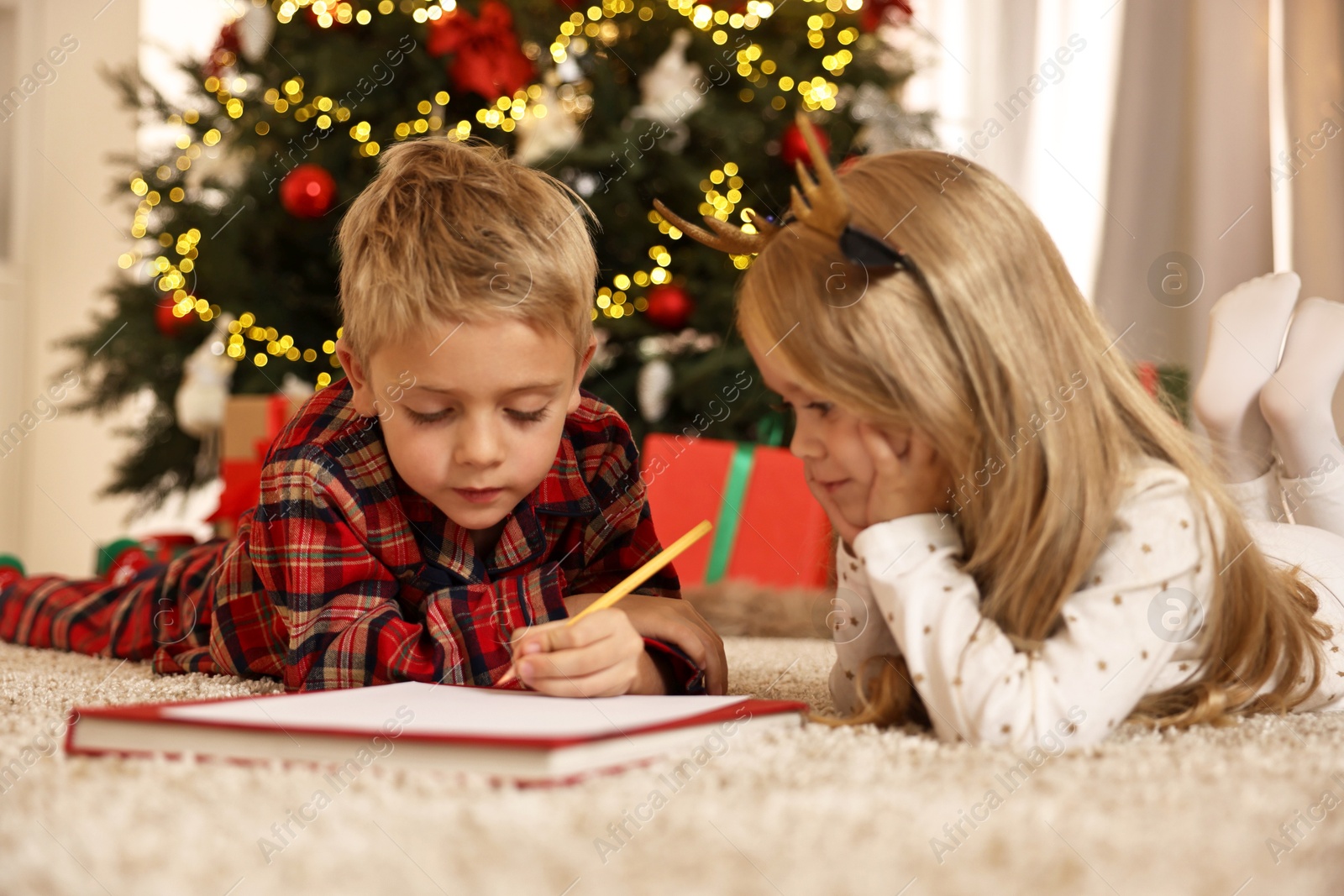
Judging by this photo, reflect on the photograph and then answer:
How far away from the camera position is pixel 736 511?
1.94 m

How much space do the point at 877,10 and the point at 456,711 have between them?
203cm

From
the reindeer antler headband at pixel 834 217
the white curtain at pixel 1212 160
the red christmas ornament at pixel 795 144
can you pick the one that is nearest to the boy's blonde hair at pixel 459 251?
the reindeer antler headband at pixel 834 217

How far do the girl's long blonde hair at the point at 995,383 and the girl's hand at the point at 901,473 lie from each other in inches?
0.5

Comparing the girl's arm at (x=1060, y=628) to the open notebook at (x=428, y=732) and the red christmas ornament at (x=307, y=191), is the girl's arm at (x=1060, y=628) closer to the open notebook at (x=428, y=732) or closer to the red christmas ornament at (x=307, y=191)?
the open notebook at (x=428, y=732)

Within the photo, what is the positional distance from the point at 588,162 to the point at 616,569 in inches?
45.8

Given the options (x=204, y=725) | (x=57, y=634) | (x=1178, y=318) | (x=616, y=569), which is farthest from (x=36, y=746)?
(x=1178, y=318)

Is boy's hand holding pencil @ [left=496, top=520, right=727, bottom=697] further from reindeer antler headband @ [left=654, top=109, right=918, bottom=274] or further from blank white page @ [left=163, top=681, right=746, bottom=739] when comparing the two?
reindeer antler headband @ [left=654, top=109, right=918, bottom=274]

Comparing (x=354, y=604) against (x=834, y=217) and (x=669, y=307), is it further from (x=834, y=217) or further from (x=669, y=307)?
(x=669, y=307)

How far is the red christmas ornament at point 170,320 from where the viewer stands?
2234 mm

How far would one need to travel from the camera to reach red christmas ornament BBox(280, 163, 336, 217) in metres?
2.01

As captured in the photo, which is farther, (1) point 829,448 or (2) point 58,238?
(2) point 58,238

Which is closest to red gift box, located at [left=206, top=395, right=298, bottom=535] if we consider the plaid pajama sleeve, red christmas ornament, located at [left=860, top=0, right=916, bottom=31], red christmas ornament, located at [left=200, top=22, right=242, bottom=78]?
red christmas ornament, located at [left=200, top=22, right=242, bottom=78]

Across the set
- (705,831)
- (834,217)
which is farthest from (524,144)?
(705,831)

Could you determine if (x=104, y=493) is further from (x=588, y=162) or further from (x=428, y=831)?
(x=428, y=831)
